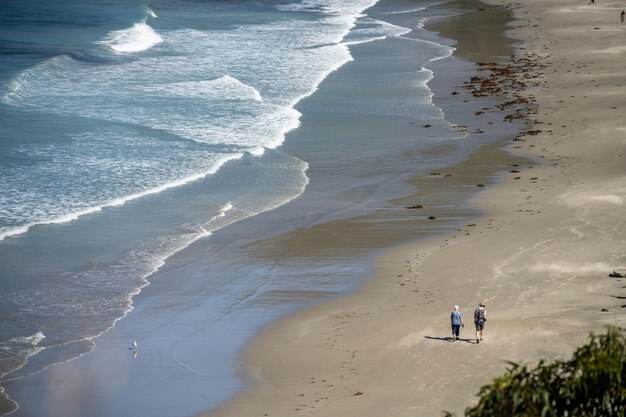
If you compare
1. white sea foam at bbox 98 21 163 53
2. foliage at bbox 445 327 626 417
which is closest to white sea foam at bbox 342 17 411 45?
white sea foam at bbox 98 21 163 53

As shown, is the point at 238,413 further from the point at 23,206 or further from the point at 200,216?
the point at 23,206

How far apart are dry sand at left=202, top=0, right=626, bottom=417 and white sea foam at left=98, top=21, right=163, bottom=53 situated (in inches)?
1050

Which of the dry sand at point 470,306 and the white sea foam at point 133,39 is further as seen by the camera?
the white sea foam at point 133,39

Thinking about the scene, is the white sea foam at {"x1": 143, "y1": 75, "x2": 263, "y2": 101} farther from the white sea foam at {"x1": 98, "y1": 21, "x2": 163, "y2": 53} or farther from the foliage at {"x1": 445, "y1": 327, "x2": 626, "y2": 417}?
the foliage at {"x1": 445, "y1": 327, "x2": 626, "y2": 417}

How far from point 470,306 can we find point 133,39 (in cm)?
4065

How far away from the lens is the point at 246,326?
2117 cm

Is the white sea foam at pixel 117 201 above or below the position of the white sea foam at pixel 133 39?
below

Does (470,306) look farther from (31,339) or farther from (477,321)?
(31,339)

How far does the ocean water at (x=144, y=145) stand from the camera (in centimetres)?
2361

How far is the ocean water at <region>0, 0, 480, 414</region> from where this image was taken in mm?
23609

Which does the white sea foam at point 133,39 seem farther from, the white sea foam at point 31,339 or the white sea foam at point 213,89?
the white sea foam at point 31,339

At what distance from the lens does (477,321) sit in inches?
739

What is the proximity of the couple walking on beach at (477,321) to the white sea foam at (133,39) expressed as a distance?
38.4 m

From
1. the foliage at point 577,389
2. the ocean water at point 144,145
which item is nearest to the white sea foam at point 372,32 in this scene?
the ocean water at point 144,145
